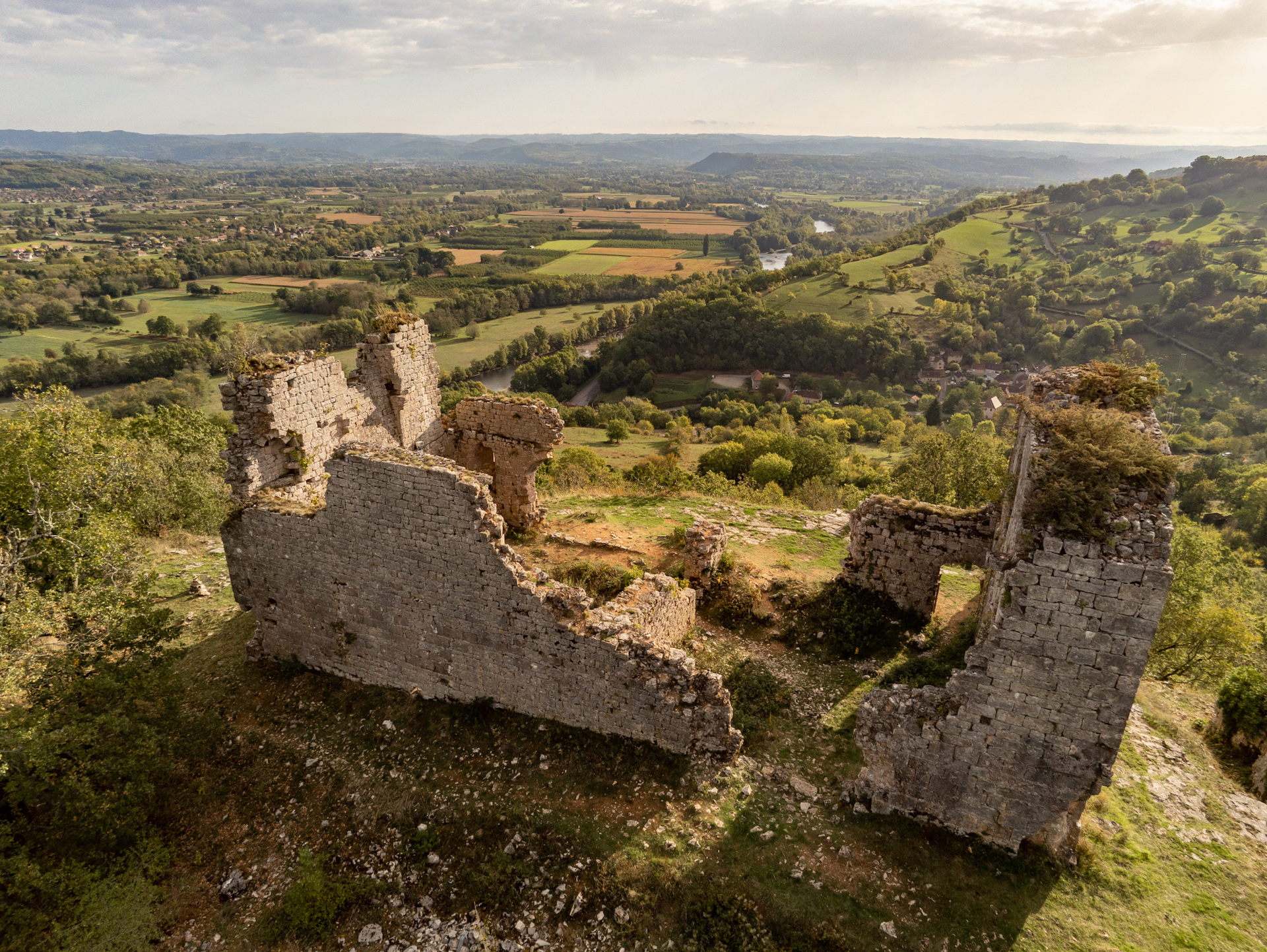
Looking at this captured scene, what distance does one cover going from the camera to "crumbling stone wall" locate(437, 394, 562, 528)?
16.5 metres

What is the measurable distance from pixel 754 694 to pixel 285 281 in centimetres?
12507

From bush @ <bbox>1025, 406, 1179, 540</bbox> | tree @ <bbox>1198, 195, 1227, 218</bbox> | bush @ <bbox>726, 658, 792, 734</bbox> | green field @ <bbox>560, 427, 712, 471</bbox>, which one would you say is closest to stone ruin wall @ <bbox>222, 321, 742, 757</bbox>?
bush @ <bbox>726, 658, 792, 734</bbox>

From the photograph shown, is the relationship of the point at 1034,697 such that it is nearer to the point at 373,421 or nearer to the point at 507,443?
the point at 373,421

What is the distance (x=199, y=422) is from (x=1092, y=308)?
118 m

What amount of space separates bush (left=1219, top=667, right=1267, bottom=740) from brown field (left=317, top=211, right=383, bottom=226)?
197 meters

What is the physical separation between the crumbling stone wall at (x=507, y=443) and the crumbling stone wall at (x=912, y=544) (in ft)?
26.1

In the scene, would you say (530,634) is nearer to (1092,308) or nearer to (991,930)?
(991,930)

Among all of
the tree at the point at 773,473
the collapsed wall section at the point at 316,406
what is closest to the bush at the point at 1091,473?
the collapsed wall section at the point at 316,406

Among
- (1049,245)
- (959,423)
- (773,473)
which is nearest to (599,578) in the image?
(773,473)

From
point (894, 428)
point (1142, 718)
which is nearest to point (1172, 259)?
point (894, 428)

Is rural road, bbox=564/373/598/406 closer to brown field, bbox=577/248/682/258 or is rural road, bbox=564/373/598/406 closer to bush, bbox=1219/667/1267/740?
brown field, bbox=577/248/682/258

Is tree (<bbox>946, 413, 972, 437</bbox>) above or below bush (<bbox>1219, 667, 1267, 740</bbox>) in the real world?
below

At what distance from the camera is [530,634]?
1017 centimetres

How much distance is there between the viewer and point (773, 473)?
33.2 metres
